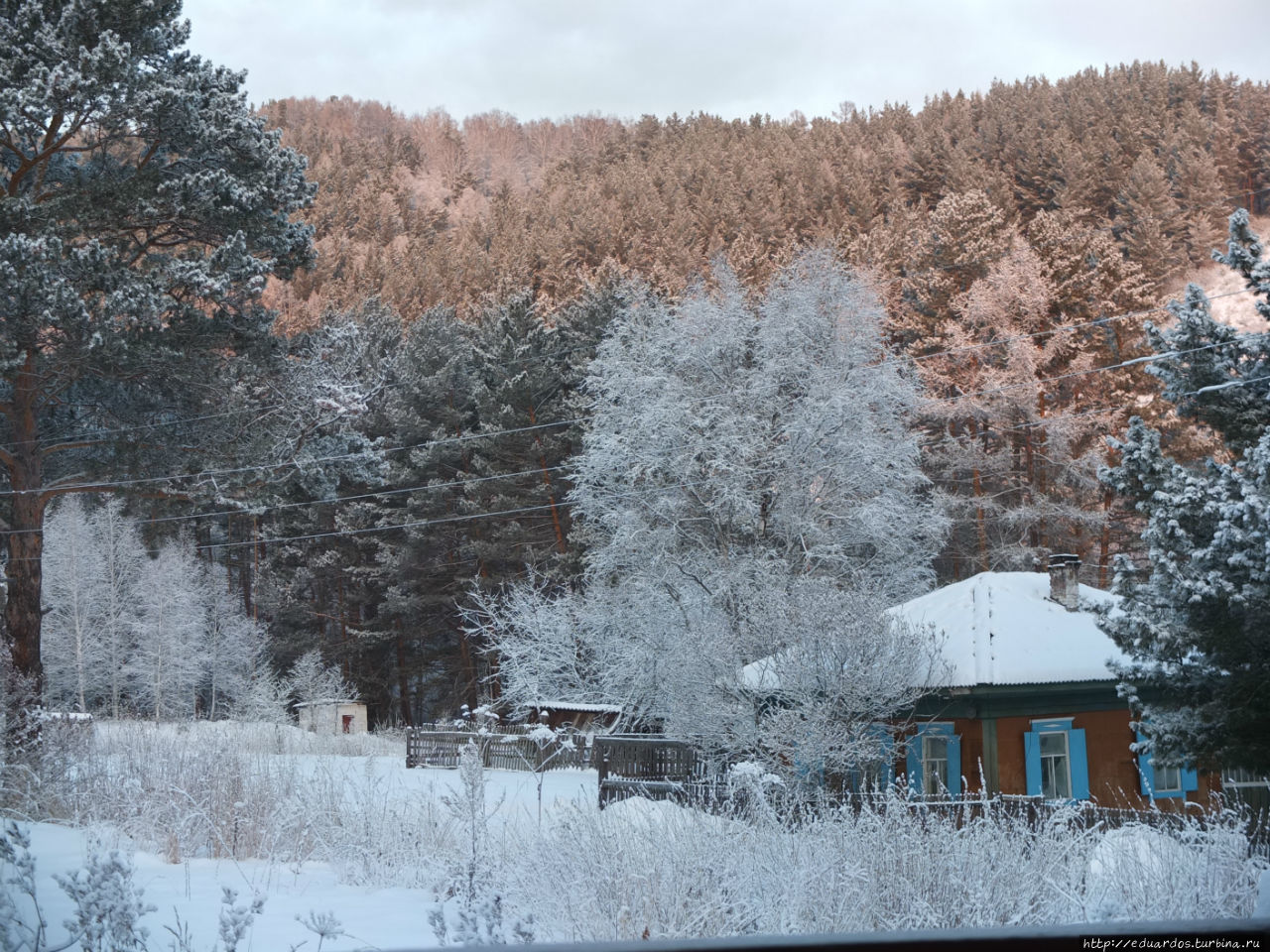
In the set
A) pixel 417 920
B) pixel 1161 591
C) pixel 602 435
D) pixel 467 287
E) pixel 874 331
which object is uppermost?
pixel 467 287

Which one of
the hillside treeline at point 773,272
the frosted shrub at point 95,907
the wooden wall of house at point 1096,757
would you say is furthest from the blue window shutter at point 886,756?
the hillside treeline at point 773,272

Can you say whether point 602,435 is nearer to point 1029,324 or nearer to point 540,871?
point 1029,324

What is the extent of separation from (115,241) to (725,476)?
12490 mm

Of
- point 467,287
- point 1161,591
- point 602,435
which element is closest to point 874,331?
point 602,435

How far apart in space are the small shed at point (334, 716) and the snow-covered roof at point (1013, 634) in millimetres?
20168

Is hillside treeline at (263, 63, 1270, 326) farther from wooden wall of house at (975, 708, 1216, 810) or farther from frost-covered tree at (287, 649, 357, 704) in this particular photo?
wooden wall of house at (975, 708, 1216, 810)

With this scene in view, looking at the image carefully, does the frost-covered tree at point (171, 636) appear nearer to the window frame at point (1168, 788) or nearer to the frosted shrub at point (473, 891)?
the window frame at point (1168, 788)

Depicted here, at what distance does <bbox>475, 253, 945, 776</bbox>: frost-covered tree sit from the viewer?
2261 cm

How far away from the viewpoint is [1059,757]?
14.6 m

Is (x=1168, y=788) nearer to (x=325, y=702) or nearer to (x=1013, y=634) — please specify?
(x=1013, y=634)

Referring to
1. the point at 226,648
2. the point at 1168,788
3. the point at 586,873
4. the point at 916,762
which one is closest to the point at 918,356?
the point at 1168,788

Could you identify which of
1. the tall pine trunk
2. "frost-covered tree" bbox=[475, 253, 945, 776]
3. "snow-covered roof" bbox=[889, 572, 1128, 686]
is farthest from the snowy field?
"frost-covered tree" bbox=[475, 253, 945, 776]

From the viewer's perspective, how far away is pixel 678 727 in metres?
14.5

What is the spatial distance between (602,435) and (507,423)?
8.95 m
